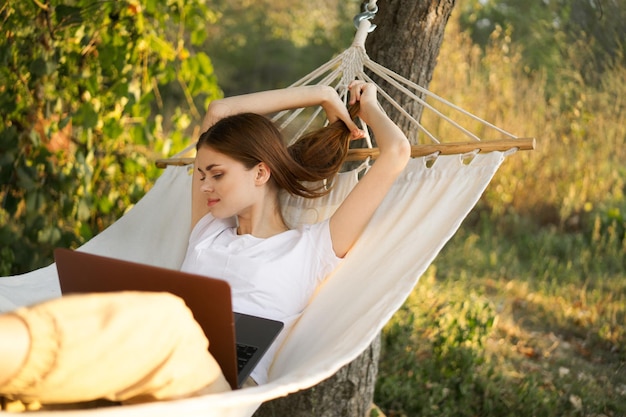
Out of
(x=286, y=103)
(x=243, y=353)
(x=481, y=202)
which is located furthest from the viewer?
(x=481, y=202)

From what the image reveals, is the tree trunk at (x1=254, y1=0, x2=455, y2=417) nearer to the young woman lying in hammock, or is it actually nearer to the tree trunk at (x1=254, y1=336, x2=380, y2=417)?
the tree trunk at (x1=254, y1=336, x2=380, y2=417)

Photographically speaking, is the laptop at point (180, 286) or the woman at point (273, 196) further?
the woman at point (273, 196)

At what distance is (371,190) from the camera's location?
5.55ft

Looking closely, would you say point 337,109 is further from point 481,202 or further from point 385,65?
point 481,202

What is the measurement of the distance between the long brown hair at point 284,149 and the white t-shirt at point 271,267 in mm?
152

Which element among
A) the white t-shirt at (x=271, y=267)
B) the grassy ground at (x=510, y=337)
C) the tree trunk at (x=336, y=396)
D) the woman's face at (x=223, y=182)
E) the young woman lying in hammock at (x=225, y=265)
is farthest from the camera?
the grassy ground at (x=510, y=337)

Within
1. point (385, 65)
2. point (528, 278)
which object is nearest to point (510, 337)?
point (528, 278)

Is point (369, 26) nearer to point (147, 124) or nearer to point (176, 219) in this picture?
point (176, 219)

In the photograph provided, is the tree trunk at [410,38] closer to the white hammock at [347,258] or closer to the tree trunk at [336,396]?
the white hammock at [347,258]

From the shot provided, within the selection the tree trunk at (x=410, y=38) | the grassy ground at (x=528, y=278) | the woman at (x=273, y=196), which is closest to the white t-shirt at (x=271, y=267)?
the woman at (x=273, y=196)

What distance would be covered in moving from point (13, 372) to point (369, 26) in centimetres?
138

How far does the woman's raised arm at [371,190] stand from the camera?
1690mm

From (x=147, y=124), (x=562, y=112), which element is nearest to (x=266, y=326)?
(x=147, y=124)

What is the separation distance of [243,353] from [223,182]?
1.50ft
